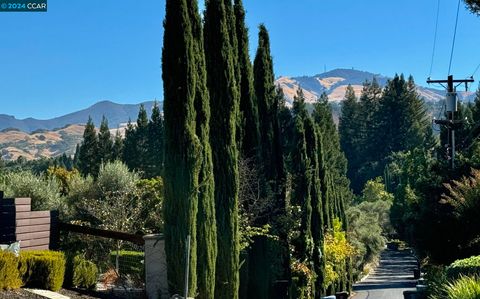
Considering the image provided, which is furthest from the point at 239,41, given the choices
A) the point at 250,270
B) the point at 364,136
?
the point at 364,136

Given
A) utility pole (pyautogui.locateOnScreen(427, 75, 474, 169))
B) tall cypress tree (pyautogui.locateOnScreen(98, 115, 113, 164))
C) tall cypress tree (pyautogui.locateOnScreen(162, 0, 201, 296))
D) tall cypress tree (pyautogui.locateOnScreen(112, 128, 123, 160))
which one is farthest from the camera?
tall cypress tree (pyautogui.locateOnScreen(112, 128, 123, 160))

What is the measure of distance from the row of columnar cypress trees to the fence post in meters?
0.54

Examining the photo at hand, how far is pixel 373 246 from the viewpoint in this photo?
50.1 meters

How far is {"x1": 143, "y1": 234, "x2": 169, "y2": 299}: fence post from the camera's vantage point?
11484mm

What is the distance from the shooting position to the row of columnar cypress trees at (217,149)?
1145 centimetres

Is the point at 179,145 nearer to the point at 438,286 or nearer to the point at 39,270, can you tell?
the point at 39,270

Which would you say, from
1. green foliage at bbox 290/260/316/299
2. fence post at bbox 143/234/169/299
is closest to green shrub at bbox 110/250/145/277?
fence post at bbox 143/234/169/299

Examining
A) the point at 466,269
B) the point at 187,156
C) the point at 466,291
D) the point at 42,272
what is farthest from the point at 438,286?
the point at 42,272

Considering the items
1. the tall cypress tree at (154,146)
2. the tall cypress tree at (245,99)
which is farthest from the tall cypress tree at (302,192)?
the tall cypress tree at (154,146)

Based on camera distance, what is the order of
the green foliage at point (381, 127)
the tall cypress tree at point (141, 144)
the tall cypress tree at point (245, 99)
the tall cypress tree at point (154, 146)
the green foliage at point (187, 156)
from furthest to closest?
the green foliage at point (381, 127), the tall cypress tree at point (141, 144), the tall cypress tree at point (154, 146), the tall cypress tree at point (245, 99), the green foliage at point (187, 156)

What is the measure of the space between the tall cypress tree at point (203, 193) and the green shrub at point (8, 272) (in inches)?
164

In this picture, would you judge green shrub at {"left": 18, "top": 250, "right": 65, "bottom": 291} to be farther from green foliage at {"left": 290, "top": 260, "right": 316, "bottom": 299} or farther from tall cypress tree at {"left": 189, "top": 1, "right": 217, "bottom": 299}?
green foliage at {"left": 290, "top": 260, "right": 316, "bottom": 299}

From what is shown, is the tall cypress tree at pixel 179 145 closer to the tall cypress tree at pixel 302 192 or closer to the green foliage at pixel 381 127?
the tall cypress tree at pixel 302 192

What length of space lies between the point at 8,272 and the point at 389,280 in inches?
1796
